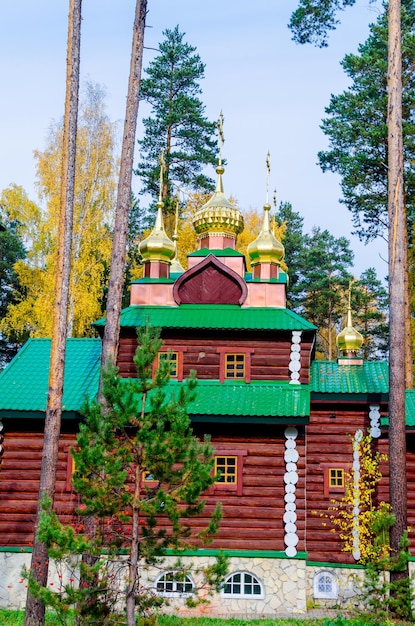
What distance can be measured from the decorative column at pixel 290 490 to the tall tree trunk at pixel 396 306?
2023 millimetres

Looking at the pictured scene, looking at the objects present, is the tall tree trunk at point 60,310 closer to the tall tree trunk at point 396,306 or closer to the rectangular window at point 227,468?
the rectangular window at point 227,468

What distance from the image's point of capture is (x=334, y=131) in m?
22.7

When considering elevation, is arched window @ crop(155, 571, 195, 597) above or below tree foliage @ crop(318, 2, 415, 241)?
below

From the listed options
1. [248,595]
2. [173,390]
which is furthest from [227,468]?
[248,595]

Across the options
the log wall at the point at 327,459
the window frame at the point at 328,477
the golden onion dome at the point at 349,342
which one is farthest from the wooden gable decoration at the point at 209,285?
the window frame at the point at 328,477

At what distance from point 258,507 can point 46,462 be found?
Result: 4562 millimetres

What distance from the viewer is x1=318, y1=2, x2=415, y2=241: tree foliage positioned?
21.1 meters

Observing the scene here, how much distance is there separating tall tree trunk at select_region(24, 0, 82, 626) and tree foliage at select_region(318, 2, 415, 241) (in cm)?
1206

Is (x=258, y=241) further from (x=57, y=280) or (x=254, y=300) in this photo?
(x=57, y=280)

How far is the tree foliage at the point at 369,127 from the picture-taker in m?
21.1

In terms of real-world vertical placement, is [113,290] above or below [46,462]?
above

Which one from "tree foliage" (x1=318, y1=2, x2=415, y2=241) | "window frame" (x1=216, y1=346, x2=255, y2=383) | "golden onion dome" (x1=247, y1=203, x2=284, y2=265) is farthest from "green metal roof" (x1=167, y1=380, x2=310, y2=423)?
"tree foliage" (x1=318, y1=2, x2=415, y2=241)

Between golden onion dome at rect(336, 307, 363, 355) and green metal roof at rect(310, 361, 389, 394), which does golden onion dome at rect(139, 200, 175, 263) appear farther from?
golden onion dome at rect(336, 307, 363, 355)

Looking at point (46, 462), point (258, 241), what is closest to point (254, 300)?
point (258, 241)
